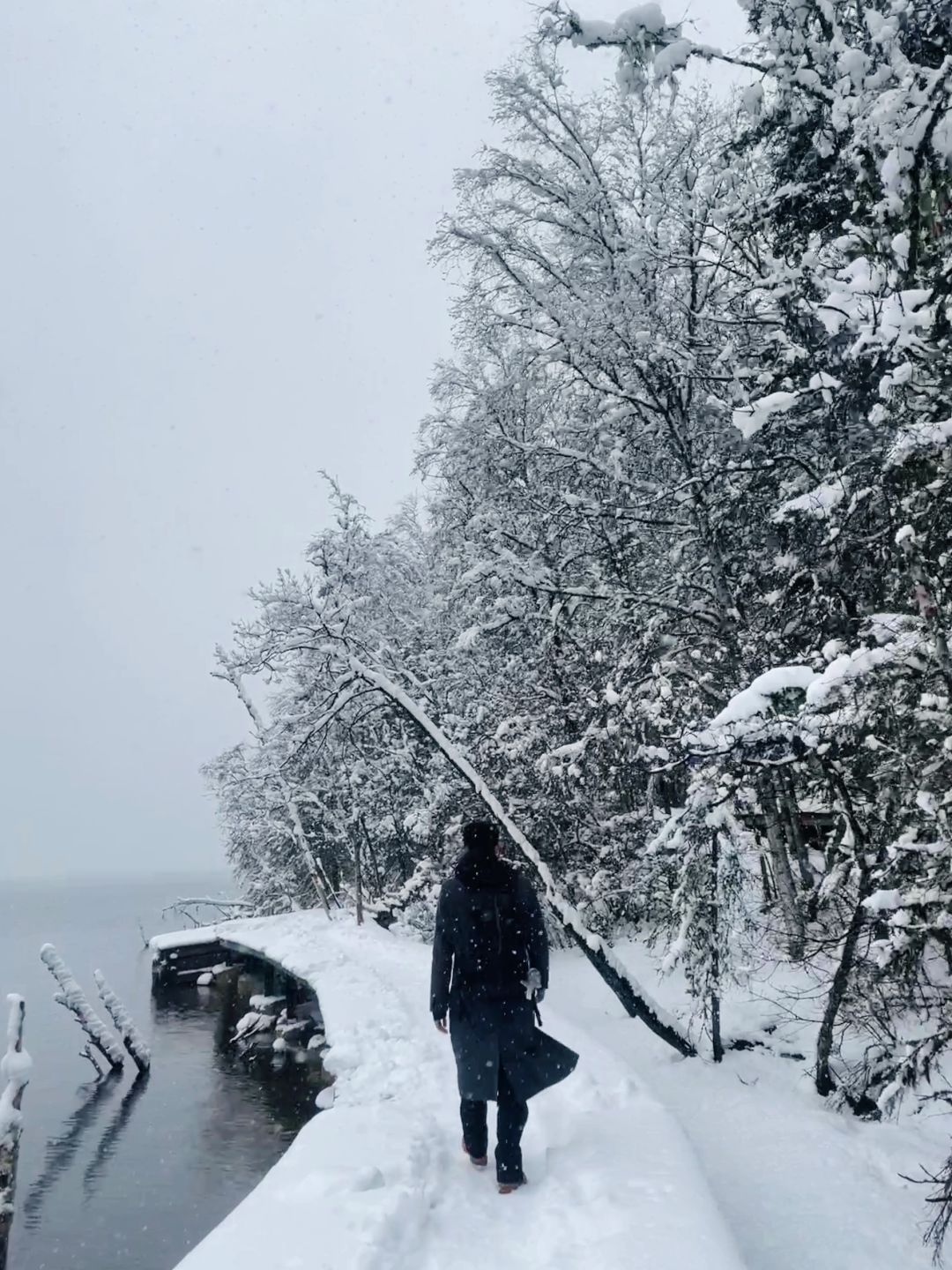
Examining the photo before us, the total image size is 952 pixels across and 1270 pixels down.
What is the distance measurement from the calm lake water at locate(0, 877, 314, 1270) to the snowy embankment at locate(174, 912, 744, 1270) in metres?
7.74

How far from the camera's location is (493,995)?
4.65 m

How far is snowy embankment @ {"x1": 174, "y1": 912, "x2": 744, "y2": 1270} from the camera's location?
11.8 ft

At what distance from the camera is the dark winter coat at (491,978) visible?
4512 millimetres

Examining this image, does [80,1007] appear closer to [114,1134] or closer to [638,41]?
[114,1134]

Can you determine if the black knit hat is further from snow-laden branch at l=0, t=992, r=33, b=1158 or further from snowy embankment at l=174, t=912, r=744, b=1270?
snow-laden branch at l=0, t=992, r=33, b=1158

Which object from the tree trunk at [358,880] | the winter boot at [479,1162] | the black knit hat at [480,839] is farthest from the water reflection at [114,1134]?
the black knit hat at [480,839]

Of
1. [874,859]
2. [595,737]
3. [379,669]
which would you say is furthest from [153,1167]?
[874,859]

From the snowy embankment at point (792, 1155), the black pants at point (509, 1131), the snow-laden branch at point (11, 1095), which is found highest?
the black pants at point (509, 1131)

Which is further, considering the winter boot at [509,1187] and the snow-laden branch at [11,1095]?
the snow-laden branch at [11,1095]

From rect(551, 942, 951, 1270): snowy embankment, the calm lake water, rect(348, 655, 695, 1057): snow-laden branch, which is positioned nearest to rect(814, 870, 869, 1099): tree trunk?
rect(551, 942, 951, 1270): snowy embankment

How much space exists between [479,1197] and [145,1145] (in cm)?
1442

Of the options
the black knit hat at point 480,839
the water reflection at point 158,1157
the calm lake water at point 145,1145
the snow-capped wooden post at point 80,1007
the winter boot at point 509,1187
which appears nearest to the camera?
the winter boot at point 509,1187

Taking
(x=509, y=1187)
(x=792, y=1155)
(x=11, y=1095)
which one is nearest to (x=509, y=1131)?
(x=509, y=1187)

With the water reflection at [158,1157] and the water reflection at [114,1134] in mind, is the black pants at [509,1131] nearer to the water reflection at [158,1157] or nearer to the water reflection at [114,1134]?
the water reflection at [158,1157]
